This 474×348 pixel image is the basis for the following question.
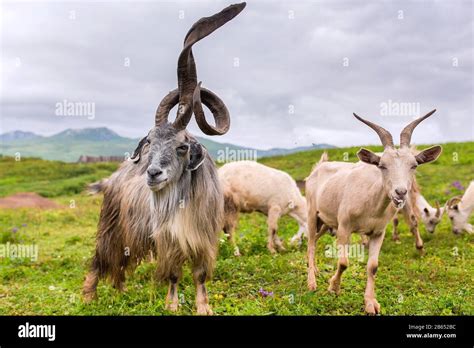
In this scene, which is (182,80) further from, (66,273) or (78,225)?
(78,225)

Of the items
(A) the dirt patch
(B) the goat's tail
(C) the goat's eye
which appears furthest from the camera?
(A) the dirt patch

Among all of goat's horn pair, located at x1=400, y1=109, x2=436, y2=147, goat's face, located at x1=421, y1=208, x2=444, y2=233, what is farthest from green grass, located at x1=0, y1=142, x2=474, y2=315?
goat's horn pair, located at x1=400, y1=109, x2=436, y2=147

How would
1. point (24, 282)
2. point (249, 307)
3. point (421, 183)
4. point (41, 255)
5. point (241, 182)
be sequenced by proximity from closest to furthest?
point (249, 307) → point (24, 282) → point (41, 255) → point (241, 182) → point (421, 183)

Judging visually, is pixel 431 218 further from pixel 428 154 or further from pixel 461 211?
pixel 428 154

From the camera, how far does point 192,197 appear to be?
23.0ft

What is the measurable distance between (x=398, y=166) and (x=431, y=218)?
7167 mm

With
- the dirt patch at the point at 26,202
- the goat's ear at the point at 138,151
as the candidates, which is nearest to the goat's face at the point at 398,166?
the goat's ear at the point at 138,151

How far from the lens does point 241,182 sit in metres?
13.3

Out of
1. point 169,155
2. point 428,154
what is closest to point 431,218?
point 428,154

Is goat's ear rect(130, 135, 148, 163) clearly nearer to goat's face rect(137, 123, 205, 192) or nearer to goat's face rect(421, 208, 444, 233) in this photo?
goat's face rect(137, 123, 205, 192)

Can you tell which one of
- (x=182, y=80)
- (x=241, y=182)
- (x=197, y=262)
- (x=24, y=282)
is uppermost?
(x=182, y=80)

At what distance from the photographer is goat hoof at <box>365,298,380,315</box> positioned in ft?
23.3
